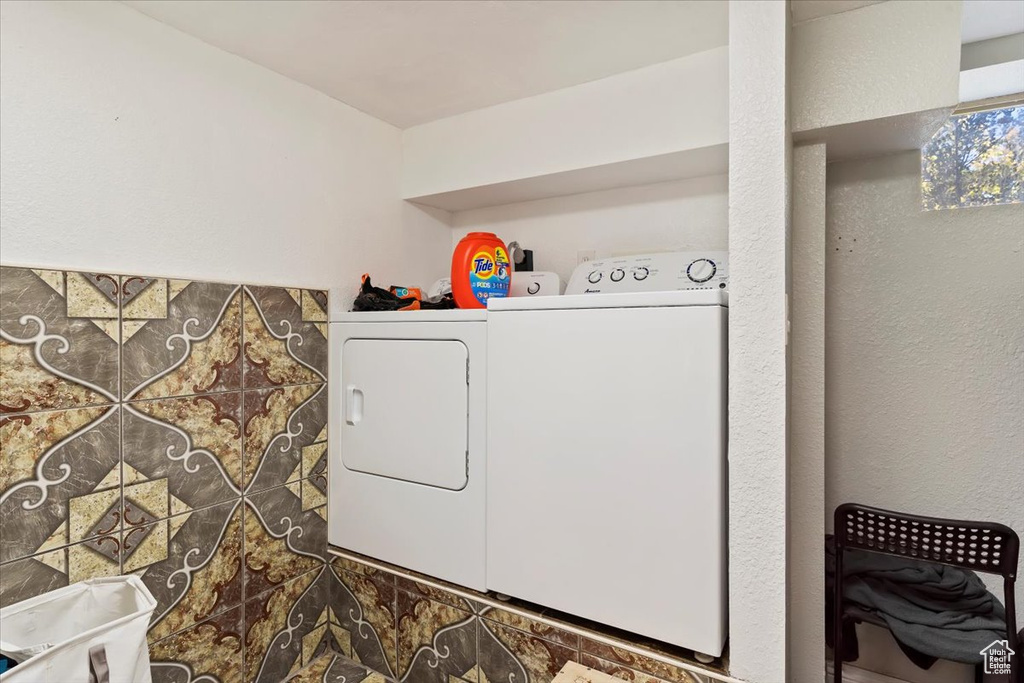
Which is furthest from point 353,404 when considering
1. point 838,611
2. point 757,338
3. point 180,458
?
point 838,611

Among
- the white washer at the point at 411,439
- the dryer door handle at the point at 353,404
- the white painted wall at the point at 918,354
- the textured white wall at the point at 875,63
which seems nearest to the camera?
the textured white wall at the point at 875,63

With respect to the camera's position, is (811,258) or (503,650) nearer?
(503,650)

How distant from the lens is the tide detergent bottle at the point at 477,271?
74.3 inches

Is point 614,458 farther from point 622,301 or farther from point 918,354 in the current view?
point 918,354

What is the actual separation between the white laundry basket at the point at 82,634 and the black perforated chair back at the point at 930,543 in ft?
6.83

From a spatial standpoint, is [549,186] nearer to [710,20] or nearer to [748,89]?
[710,20]

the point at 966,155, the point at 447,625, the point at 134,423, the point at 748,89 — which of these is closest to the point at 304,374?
the point at 134,423

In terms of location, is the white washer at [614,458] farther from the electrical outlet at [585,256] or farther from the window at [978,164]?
the window at [978,164]

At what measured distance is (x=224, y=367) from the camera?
68.1 inches

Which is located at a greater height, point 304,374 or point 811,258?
point 811,258

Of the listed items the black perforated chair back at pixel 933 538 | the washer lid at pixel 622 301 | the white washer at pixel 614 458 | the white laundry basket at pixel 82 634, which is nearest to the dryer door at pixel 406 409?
the white washer at pixel 614 458

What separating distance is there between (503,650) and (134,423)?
4.37 feet
